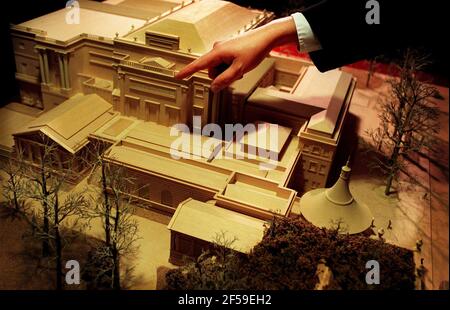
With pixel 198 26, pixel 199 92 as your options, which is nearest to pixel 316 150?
pixel 199 92

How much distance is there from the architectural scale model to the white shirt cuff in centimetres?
1216

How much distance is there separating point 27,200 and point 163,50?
1087cm

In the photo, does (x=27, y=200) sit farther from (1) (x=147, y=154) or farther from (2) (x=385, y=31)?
(2) (x=385, y=31)

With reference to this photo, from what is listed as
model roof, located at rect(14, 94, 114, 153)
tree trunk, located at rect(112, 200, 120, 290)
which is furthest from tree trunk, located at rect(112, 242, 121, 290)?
model roof, located at rect(14, 94, 114, 153)

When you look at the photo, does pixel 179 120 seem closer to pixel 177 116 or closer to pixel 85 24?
pixel 177 116

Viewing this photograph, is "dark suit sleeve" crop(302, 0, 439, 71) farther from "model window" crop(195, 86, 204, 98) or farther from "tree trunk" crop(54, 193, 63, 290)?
"model window" crop(195, 86, 204, 98)

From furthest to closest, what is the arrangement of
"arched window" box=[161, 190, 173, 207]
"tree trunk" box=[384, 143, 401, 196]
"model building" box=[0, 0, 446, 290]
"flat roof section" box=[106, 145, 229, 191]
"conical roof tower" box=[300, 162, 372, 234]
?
"tree trunk" box=[384, 143, 401, 196]
"arched window" box=[161, 190, 173, 207]
"flat roof section" box=[106, 145, 229, 191]
"model building" box=[0, 0, 446, 290]
"conical roof tower" box=[300, 162, 372, 234]

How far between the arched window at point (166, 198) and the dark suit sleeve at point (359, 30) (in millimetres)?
16751

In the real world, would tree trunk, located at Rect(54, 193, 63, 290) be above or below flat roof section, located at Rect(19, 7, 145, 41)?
below

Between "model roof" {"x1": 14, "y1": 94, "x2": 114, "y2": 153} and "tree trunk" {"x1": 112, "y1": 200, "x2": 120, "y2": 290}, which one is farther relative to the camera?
"model roof" {"x1": 14, "y1": 94, "x2": 114, "y2": 153}

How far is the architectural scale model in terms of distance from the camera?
2294 cm

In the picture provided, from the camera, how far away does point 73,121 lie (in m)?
27.4

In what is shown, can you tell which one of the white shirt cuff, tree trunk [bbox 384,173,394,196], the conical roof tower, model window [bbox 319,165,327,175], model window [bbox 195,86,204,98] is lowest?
tree trunk [bbox 384,173,394,196]

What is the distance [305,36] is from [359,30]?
5.08 ft
